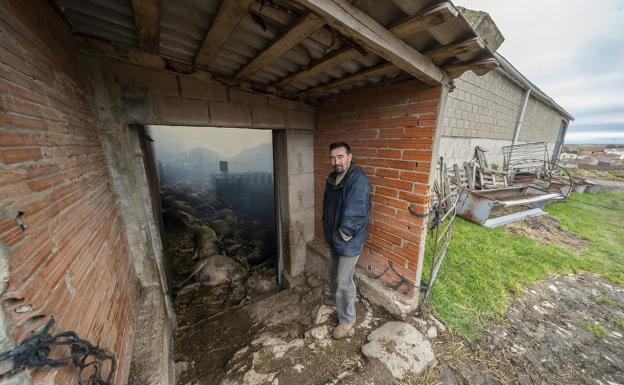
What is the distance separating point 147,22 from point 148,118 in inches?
43.1

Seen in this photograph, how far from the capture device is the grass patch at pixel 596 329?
237 cm

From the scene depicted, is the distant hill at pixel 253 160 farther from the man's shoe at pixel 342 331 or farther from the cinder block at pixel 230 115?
the man's shoe at pixel 342 331

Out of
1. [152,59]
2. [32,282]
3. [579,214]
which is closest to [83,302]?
[32,282]

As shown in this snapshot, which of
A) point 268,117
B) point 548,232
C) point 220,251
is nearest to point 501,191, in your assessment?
point 548,232

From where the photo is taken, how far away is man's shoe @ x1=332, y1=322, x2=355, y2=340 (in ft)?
7.79

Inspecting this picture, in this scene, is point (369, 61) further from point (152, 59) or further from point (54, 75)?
point (54, 75)

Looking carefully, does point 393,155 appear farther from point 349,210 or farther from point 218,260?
point 218,260

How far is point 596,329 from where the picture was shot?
2430 millimetres

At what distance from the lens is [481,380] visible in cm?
188

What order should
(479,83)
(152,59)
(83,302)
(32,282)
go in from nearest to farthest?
(32,282) < (83,302) < (152,59) < (479,83)

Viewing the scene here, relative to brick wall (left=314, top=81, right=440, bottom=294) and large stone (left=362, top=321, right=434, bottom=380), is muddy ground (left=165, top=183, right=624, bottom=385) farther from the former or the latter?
brick wall (left=314, top=81, right=440, bottom=294)

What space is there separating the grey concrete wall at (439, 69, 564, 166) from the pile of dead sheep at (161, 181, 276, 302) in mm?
5640

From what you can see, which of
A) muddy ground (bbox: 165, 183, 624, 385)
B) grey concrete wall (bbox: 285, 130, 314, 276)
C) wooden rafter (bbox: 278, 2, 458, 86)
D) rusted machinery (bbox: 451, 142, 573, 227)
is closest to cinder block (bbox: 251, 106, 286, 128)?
grey concrete wall (bbox: 285, 130, 314, 276)

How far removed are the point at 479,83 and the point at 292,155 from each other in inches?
272
